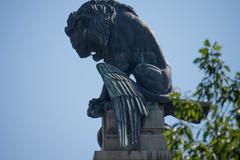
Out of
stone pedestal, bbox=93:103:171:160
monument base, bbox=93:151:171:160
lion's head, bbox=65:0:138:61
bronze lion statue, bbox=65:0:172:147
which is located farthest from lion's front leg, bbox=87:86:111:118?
monument base, bbox=93:151:171:160

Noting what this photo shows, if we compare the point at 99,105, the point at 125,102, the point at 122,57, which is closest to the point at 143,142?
the point at 125,102

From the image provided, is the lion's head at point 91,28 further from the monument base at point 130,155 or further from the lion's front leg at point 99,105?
the monument base at point 130,155

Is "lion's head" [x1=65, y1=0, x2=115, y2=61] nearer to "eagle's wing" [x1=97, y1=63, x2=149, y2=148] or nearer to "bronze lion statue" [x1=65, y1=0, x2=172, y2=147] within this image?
"bronze lion statue" [x1=65, y1=0, x2=172, y2=147]

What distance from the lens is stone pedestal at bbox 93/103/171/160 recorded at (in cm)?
1941

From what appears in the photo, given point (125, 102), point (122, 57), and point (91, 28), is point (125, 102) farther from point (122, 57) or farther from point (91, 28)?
point (91, 28)

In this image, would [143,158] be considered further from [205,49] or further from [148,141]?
[205,49]

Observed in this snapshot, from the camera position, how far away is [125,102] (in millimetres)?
20047

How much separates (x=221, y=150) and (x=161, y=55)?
297 inches

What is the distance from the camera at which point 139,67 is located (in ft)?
68.3

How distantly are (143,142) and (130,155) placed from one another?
0.61m

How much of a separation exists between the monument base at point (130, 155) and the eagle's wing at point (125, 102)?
0.78 ft

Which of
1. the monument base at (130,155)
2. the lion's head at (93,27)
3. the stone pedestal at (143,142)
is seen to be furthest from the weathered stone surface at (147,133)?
the lion's head at (93,27)

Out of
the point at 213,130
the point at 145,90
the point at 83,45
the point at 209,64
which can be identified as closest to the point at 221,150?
the point at 213,130

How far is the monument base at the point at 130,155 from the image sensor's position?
19359mm
